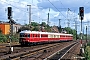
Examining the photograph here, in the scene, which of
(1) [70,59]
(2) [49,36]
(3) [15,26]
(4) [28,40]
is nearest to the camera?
(1) [70,59]

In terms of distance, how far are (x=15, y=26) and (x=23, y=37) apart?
2290 inches

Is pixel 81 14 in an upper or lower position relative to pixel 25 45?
upper

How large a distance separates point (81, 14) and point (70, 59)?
510cm

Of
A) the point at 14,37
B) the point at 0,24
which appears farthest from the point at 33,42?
the point at 0,24

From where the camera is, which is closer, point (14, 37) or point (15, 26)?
point (14, 37)

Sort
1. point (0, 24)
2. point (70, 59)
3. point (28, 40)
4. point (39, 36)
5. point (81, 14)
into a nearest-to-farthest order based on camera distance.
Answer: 1. point (70, 59)
2. point (81, 14)
3. point (28, 40)
4. point (39, 36)
5. point (0, 24)

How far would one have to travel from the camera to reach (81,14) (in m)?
28.7

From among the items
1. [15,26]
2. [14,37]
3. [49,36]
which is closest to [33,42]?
[49,36]

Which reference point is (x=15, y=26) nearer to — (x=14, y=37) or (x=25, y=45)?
(x=14, y=37)

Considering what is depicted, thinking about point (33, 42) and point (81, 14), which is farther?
point (33, 42)

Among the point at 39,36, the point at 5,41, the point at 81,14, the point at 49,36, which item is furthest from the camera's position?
the point at 5,41

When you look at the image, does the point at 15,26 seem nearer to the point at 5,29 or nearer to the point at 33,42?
the point at 5,29

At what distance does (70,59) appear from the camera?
26.7 m

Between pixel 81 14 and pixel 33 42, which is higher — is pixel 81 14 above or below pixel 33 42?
above
